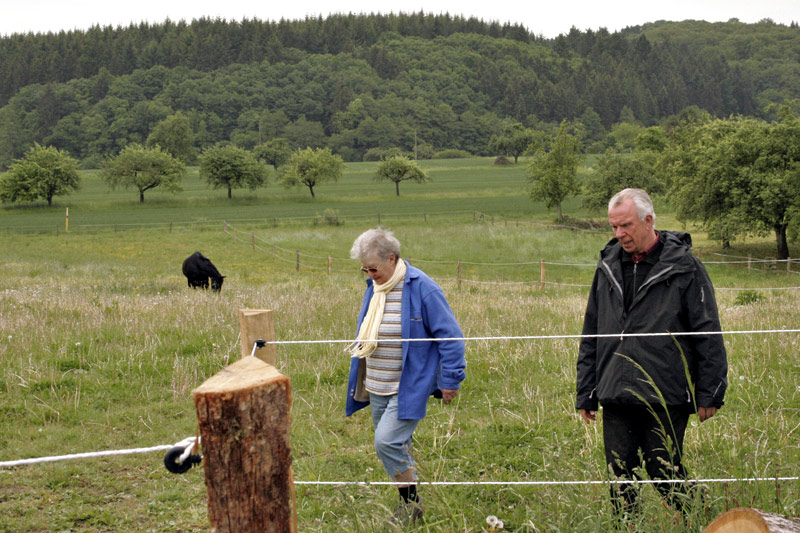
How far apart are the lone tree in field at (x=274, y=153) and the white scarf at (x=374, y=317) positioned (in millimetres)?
117712

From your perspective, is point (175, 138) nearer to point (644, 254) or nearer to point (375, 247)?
point (375, 247)

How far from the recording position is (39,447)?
568cm

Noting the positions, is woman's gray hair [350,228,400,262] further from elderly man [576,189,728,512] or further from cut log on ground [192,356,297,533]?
cut log on ground [192,356,297,533]

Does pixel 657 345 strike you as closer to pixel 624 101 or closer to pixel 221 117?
pixel 221 117

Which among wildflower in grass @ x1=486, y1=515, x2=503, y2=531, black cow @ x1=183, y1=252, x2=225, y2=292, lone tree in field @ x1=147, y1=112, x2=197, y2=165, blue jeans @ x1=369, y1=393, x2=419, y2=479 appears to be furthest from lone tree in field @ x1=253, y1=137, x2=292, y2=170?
wildflower in grass @ x1=486, y1=515, x2=503, y2=531

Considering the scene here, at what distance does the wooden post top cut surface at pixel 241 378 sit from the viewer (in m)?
2.20

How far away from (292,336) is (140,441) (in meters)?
2.99

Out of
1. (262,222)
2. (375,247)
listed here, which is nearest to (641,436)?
(375,247)

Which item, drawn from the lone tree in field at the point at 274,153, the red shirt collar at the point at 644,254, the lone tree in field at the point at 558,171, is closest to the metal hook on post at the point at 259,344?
the red shirt collar at the point at 644,254

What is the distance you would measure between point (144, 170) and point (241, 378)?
84.0m

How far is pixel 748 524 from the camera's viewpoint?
8.05 feet

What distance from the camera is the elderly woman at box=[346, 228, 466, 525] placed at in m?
4.17

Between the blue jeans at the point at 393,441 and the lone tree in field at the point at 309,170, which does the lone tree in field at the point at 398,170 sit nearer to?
the lone tree in field at the point at 309,170

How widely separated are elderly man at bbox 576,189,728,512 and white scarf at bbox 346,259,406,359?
3.87 feet
